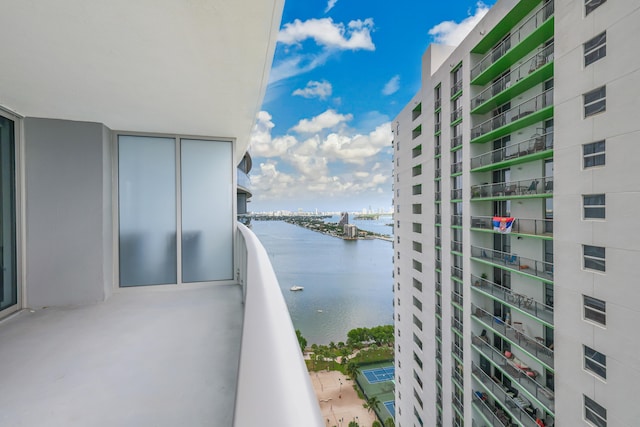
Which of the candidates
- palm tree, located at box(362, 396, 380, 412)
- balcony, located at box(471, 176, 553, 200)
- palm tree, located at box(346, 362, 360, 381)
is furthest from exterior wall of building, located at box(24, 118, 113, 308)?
palm tree, located at box(346, 362, 360, 381)

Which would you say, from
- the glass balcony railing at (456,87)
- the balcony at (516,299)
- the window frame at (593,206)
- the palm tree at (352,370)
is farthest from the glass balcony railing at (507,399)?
the palm tree at (352,370)

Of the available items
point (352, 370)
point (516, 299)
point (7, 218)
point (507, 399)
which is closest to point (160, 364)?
point (7, 218)

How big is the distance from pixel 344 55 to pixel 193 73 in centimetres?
5166

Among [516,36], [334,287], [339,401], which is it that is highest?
[516,36]

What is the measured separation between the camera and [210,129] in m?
3.58

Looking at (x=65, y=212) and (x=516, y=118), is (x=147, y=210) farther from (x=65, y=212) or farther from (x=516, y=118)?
(x=516, y=118)

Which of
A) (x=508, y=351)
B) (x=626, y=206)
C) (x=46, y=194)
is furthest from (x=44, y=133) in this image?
(x=508, y=351)

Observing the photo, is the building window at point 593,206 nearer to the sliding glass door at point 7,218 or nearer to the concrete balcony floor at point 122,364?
the concrete balcony floor at point 122,364

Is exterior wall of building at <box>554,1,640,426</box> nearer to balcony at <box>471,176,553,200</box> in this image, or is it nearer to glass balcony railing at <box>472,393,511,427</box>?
balcony at <box>471,176,553,200</box>

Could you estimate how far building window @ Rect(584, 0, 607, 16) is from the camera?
464cm

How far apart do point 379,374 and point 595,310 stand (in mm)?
19484

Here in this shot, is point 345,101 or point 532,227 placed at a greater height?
point 345,101

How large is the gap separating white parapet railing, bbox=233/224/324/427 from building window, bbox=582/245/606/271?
19.6 ft

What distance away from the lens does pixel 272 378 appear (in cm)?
51
